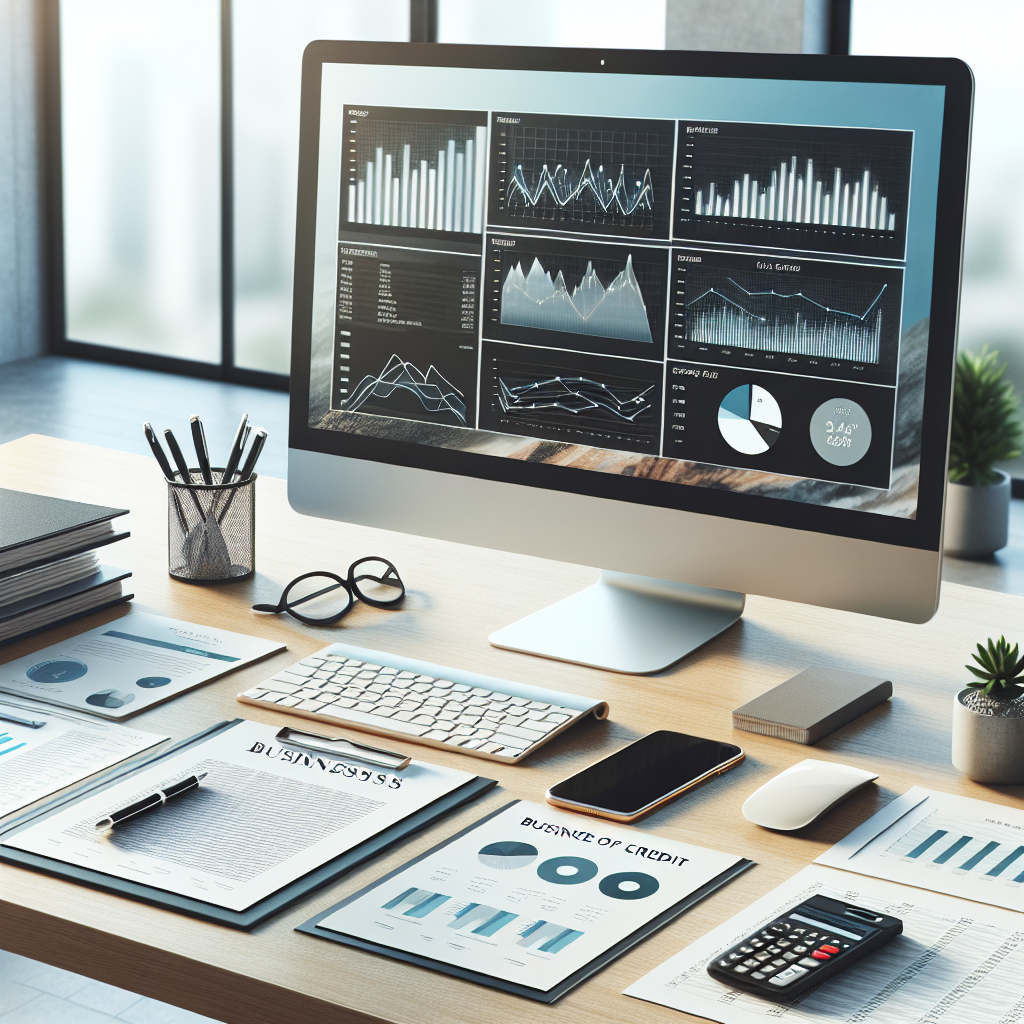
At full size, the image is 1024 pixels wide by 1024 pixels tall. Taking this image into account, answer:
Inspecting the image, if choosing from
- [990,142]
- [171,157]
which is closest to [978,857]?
[990,142]

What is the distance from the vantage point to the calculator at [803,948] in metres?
0.83

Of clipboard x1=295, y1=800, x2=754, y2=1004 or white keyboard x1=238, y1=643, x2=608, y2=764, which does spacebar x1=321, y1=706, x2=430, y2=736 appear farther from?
clipboard x1=295, y1=800, x2=754, y2=1004

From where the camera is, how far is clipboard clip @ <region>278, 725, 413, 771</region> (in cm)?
113

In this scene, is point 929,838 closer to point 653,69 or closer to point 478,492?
point 478,492

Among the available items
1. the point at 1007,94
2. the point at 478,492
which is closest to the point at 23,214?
the point at 1007,94

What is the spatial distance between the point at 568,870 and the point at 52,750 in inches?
17.7

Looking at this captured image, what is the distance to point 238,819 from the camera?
103cm

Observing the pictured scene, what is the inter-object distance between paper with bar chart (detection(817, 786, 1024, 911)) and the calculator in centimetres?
8

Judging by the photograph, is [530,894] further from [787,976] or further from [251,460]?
[251,460]

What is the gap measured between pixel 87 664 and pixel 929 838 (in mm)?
762

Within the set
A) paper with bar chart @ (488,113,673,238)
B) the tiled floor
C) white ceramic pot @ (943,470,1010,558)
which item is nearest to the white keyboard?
paper with bar chart @ (488,113,673,238)

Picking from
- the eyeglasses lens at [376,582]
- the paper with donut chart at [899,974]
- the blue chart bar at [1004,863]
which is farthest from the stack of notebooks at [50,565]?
the blue chart bar at [1004,863]

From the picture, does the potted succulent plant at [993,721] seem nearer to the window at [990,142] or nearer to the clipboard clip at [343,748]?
the clipboard clip at [343,748]

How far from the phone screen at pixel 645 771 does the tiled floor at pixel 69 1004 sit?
3.91ft
